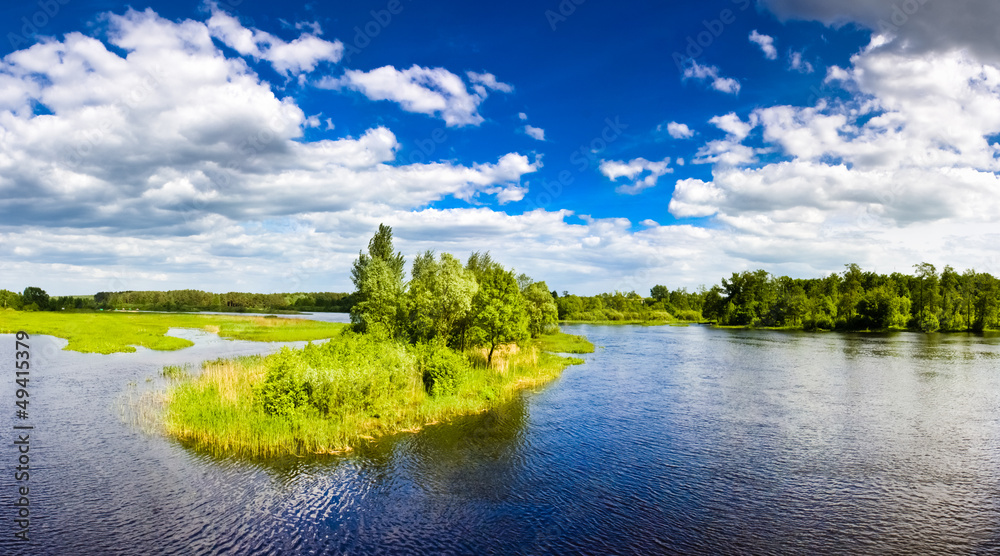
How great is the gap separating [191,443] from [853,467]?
120 feet

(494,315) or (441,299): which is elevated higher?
(441,299)

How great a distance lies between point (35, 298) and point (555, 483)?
715 ft

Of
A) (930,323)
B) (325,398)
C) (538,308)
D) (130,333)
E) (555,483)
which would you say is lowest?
(555,483)

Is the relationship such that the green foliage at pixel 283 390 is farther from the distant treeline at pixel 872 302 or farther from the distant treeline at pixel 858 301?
the distant treeline at pixel 872 302

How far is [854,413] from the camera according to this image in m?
39.0

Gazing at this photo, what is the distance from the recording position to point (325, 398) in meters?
31.3

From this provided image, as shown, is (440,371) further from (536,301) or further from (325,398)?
(536,301)

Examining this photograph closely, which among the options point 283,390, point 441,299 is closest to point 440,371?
point 441,299

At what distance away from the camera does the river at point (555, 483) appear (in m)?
18.3

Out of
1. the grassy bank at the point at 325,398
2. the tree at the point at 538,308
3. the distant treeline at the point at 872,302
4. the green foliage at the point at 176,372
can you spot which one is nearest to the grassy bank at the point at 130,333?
the green foliage at the point at 176,372

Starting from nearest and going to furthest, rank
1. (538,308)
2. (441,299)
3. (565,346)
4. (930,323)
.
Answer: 1. (441,299)
2. (538,308)
3. (565,346)
4. (930,323)

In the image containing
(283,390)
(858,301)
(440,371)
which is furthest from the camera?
(858,301)

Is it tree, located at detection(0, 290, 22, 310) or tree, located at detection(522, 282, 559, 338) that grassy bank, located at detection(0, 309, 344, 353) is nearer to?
tree, located at detection(522, 282, 559, 338)

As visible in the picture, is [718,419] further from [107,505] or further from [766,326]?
[766,326]
